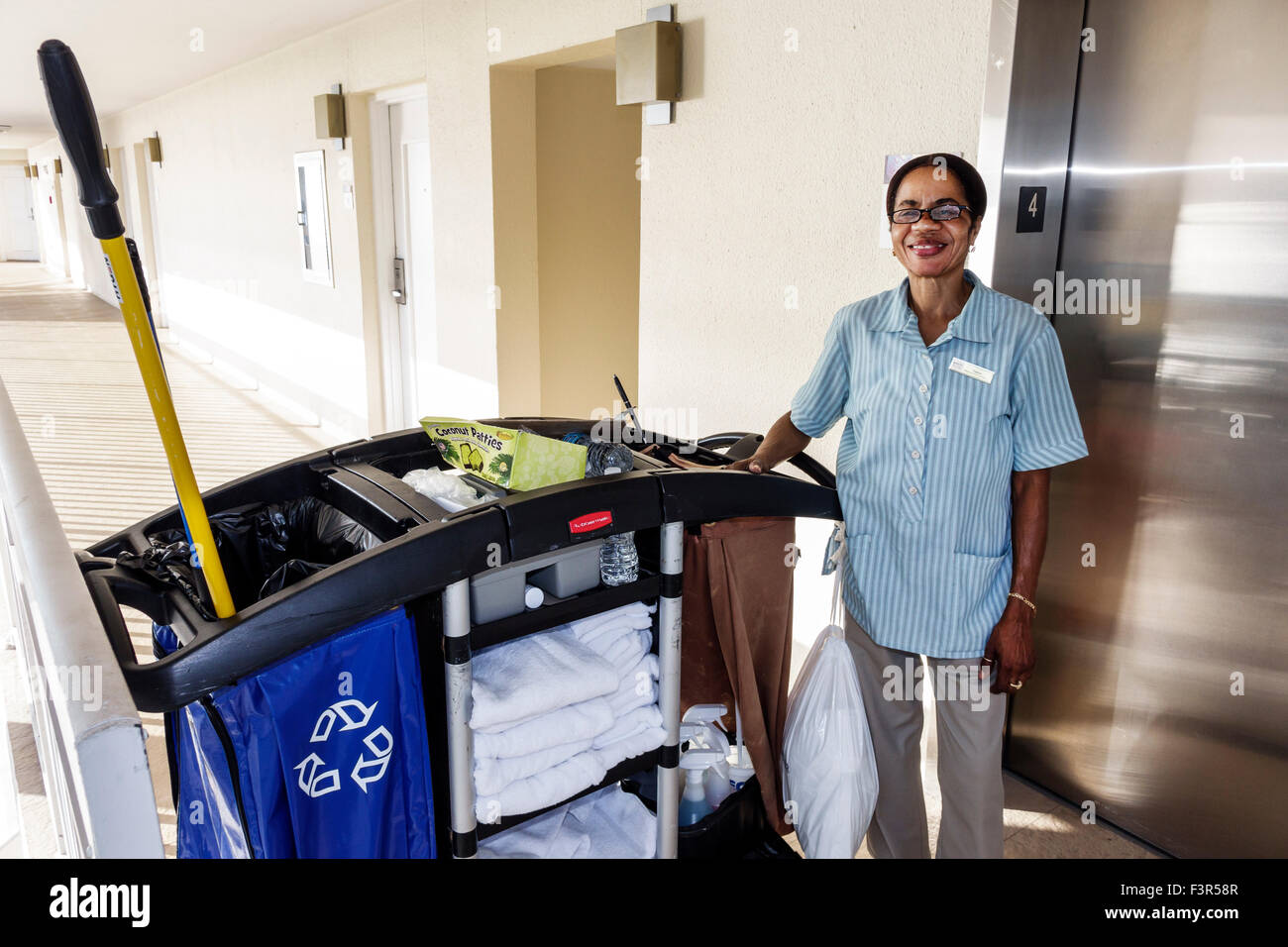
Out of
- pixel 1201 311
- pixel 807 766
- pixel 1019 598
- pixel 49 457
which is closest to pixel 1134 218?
pixel 1201 311

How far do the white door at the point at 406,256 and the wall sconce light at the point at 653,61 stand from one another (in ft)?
6.76

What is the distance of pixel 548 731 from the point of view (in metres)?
1.50

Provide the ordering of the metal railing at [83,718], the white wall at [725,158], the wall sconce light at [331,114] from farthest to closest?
the wall sconce light at [331,114] < the white wall at [725,158] < the metal railing at [83,718]

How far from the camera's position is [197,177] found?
8.59 m

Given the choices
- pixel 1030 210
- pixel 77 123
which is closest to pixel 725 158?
pixel 1030 210

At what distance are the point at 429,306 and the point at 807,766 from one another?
3898 mm

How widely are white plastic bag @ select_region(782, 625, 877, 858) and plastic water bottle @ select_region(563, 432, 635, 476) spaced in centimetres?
55

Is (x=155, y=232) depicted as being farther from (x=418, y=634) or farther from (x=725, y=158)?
(x=418, y=634)

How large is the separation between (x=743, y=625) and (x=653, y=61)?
2.01m

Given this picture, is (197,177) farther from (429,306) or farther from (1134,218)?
(1134,218)

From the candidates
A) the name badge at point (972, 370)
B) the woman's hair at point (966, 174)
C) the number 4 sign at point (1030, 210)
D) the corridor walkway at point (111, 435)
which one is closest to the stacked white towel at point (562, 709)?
the name badge at point (972, 370)

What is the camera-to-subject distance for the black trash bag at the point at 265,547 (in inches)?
57.6

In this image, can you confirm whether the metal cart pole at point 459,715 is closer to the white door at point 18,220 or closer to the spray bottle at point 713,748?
the spray bottle at point 713,748

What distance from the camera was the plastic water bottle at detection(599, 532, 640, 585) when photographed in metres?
1.61
